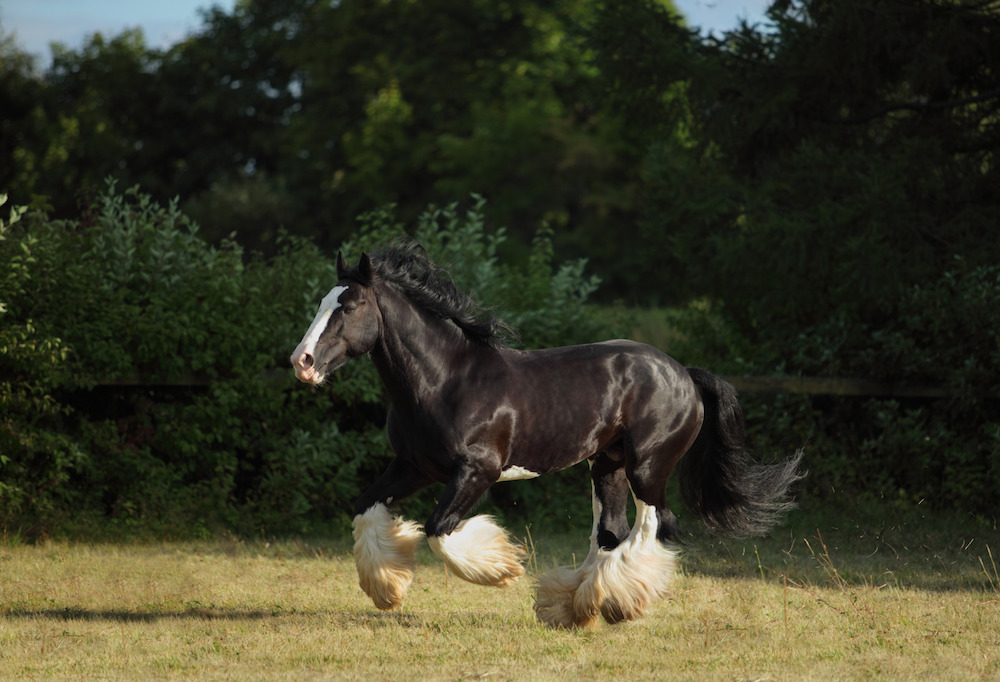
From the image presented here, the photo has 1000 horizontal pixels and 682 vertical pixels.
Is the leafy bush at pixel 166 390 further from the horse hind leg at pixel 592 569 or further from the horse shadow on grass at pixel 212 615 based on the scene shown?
the horse hind leg at pixel 592 569

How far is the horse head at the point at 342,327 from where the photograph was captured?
4.70 m

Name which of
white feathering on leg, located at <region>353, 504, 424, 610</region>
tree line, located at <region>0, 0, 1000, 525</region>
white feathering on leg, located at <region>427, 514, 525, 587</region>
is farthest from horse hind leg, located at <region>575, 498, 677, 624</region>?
tree line, located at <region>0, 0, 1000, 525</region>

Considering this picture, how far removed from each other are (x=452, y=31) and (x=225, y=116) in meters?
9.78

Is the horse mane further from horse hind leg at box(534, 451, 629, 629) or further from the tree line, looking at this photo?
the tree line

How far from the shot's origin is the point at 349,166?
30.7 meters

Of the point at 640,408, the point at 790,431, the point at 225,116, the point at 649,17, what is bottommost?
the point at 790,431

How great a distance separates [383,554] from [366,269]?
1471 mm

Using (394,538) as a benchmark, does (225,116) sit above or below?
above

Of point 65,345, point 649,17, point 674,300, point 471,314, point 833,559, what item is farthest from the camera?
point 674,300

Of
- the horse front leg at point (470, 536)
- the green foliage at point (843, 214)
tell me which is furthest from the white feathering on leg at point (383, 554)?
the green foliage at point (843, 214)

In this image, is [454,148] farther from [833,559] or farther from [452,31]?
[833,559]

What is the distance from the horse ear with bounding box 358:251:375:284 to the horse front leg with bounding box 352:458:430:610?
3.54 feet

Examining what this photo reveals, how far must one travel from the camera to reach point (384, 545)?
201 inches

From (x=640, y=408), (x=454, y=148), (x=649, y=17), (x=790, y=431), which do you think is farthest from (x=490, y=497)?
(x=454, y=148)
